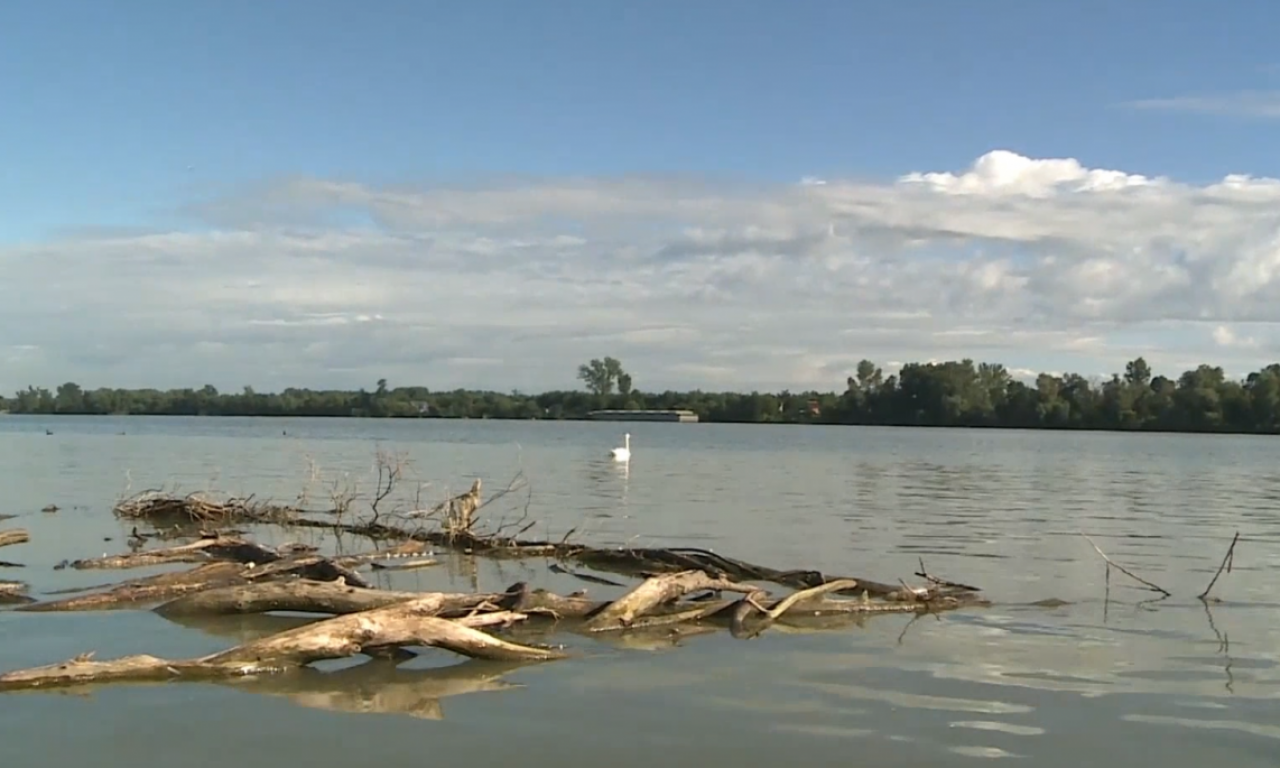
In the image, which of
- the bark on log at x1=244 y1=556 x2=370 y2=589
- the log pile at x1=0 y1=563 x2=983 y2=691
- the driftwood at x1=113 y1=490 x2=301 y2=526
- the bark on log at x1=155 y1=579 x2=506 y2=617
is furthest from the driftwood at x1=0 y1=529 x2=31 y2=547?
the bark on log at x1=155 y1=579 x2=506 y2=617

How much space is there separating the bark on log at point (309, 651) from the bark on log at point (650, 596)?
1.30 m

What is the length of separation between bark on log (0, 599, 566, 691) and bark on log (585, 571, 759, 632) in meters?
1.30

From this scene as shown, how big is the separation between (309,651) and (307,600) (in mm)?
2152

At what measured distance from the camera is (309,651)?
901cm

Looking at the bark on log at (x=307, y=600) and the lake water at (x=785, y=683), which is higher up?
the bark on log at (x=307, y=600)

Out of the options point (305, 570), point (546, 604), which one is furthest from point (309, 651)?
point (305, 570)

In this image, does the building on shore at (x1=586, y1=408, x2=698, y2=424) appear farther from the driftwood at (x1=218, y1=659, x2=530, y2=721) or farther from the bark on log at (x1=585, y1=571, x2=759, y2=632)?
the driftwood at (x1=218, y1=659, x2=530, y2=721)

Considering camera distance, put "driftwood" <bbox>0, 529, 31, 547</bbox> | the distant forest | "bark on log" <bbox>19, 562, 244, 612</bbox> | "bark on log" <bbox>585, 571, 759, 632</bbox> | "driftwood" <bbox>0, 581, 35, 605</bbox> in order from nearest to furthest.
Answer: "bark on log" <bbox>585, 571, 759, 632</bbox> → "bark on log" <bbox>19, 562, 244, 612</bbox> → "driftwood" <bbox>0, 581, 35, 605</bbox> → "driftwood" <bbox>0, 529, 31, 547</bbox> → the distant forest

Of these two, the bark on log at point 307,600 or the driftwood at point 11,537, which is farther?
the driftwood at point 11,537

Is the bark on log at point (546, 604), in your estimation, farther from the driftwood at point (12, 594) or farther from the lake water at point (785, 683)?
the driftwood at point (12, 594)

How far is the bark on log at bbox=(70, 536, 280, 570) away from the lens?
14.7 metres

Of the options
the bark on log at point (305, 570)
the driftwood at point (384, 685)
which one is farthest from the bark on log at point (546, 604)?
the bark on log at point (305, 570)

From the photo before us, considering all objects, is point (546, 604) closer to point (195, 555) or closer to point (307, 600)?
point (307, 600)

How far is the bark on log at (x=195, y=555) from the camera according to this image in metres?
14.7
